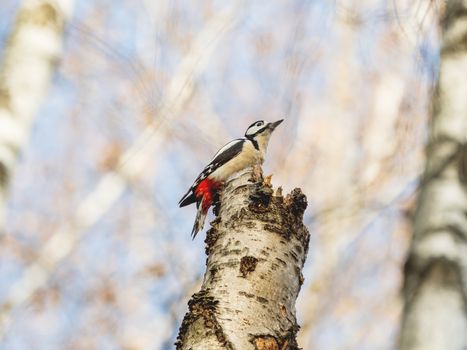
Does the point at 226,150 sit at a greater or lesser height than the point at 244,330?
greater

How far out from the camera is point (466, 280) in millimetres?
1654

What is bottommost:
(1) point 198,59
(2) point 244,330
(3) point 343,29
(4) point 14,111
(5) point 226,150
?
(2) point 244,330

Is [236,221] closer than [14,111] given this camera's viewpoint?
Yes

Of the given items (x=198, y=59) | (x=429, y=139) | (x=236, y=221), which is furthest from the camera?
(x=198, y=59)

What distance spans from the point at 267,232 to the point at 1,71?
4.76 ft

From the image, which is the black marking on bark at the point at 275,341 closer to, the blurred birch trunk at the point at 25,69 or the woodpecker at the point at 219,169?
the blurred birch trunk at the point at 25,69

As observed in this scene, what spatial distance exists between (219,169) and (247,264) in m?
2.45

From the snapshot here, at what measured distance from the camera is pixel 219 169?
446 cm

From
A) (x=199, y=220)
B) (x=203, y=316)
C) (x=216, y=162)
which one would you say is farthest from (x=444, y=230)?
(x=216, y=162)

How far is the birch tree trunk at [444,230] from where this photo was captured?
1.57 meters

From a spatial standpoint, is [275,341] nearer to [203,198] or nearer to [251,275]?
[251,275]

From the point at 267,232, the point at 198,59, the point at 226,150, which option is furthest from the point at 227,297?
the point at 198,59

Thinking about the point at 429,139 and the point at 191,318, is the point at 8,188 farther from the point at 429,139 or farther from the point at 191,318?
the point at 429,139

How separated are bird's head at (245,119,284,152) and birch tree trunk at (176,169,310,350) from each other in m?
3.04
